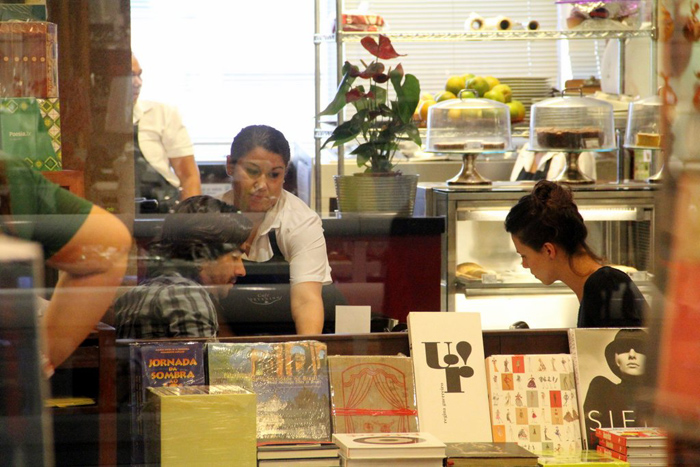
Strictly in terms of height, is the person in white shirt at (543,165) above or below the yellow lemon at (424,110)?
below

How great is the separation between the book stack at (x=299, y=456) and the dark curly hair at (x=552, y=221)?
998mm

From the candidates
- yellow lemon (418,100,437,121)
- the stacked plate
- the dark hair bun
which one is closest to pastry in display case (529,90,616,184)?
yellow lemon (418,100,437,121)

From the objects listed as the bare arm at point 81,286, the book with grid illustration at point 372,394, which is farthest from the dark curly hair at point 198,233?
the book with grid illustration at point 372,394

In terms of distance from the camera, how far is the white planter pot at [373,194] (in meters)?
2.43

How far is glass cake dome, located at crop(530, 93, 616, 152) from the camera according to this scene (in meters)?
2.86

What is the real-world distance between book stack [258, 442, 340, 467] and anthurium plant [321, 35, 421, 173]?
1.14m

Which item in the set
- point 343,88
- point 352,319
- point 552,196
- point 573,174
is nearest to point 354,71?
point 343,88

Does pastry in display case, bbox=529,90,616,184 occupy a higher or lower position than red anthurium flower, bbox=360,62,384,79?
lower

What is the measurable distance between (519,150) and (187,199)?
6.43 ft

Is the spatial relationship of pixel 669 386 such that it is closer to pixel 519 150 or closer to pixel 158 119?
pixel 158 119

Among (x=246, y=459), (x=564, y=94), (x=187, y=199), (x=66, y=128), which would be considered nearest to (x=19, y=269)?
(x=246, y=459)

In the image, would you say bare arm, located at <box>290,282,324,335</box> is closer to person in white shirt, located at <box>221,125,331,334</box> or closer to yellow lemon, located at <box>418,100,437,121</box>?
person in white shirt, located at <box>221,125,331,334</box>

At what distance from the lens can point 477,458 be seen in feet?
4.58

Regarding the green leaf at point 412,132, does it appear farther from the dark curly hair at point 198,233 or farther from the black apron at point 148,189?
the black apron at point 148,189
